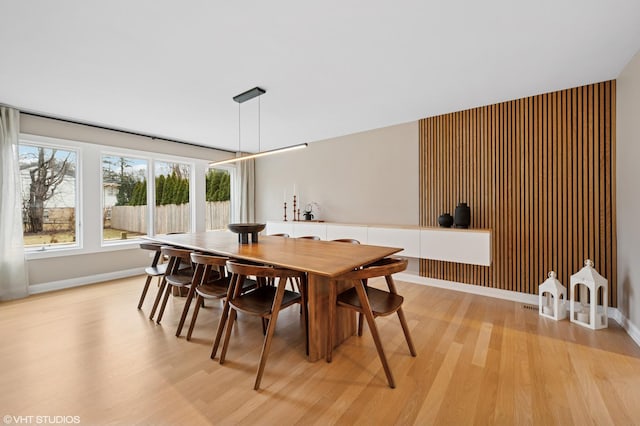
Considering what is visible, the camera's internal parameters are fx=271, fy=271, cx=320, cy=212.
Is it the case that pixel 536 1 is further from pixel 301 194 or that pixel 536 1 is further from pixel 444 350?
pixel 301 194

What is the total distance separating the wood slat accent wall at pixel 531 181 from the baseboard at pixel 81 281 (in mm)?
4873

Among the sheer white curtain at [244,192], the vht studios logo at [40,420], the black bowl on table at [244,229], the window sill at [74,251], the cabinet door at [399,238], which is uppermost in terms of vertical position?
the sheer white curtain at [244,192]

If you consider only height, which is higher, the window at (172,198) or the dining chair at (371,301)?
the window at (172,198)

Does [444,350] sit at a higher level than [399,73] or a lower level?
lower

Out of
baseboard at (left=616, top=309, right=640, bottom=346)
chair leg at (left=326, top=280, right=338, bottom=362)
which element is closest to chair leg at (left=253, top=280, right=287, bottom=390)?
chair leg at (left=326, top=280, right=338, bottom=362)

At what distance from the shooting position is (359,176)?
4766 millimetres

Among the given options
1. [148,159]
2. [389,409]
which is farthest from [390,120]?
[148,159]

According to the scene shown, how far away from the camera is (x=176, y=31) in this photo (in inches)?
79.0

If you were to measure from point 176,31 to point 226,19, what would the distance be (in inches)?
16.8

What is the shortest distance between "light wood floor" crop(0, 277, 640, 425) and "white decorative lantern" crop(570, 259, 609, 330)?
0.11 meters

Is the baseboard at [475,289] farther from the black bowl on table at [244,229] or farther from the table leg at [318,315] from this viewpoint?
the black bowl on table at [244,229]

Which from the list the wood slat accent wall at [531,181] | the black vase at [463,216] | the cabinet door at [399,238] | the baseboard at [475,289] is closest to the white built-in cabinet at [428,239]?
the cabinet door at [399,238]

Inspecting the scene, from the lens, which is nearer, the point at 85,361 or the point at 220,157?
the point at 85,361

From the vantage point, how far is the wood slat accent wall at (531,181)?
287 centimetres
